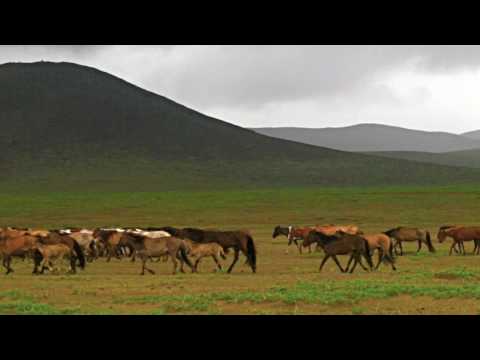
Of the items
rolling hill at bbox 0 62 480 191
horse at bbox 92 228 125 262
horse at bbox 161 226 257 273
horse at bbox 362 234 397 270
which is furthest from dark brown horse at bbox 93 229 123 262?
rolling hill at bbox 0 62 480 191

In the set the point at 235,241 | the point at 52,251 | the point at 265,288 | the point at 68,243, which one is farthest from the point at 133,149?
the point at 265,288

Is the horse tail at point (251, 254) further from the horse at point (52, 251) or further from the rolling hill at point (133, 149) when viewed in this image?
the rolling hill at point (133, 149)

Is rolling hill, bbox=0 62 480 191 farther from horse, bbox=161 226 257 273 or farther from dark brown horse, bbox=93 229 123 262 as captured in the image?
horse, bbox=161 226 257 273

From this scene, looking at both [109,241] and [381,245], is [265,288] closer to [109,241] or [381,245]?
[381,245]

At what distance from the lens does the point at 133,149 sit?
110m

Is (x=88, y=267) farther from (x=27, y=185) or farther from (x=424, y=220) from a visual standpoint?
(x=27, y=185)

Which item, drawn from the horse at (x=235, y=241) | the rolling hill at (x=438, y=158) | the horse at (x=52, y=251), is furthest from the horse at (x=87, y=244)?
the rolling hill at (x=438, y=158)

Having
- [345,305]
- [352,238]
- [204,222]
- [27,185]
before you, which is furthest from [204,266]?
[27,185]

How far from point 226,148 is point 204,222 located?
212ft

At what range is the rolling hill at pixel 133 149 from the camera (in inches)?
3664

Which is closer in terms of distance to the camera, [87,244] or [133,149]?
[87,244]

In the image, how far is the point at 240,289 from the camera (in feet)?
51.5

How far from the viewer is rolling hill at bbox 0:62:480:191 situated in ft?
305
